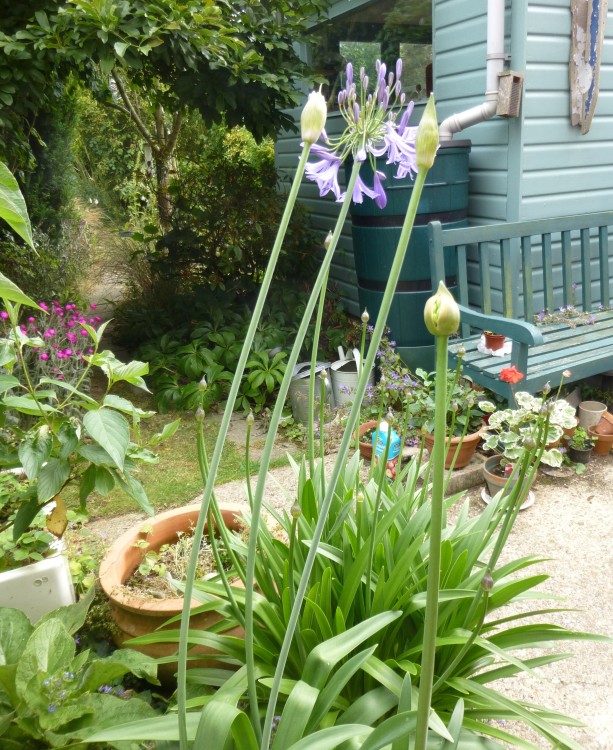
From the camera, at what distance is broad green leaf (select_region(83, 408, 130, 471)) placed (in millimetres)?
1195

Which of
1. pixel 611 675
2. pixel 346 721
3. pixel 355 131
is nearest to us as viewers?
pixel 355 131

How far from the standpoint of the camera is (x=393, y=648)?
4.41 feet

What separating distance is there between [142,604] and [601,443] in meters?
2.51

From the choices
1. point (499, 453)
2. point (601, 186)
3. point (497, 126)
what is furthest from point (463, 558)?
point (601, 186)

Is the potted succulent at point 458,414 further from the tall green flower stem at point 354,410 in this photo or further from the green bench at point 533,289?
the tall green flower stem at point 354,410

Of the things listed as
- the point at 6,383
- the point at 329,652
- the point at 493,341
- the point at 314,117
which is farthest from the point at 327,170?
the point at 493,341

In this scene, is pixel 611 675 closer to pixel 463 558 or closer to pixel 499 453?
pixel 463 558

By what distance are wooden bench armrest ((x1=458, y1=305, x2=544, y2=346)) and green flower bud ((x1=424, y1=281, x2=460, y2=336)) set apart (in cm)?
222

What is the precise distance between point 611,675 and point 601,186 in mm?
2914

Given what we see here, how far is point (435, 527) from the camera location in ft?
1.77

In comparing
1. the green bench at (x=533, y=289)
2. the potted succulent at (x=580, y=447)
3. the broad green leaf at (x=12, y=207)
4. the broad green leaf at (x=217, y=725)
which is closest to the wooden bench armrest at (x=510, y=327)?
the green bench at (x=533, y=289)

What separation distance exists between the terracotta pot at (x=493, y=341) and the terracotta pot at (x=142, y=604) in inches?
73.4

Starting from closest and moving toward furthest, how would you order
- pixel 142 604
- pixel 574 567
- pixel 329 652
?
pixel 329 652 < pixel 142 604 < pixel 574 567

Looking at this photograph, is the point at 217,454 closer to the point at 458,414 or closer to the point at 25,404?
the point at 25,404
